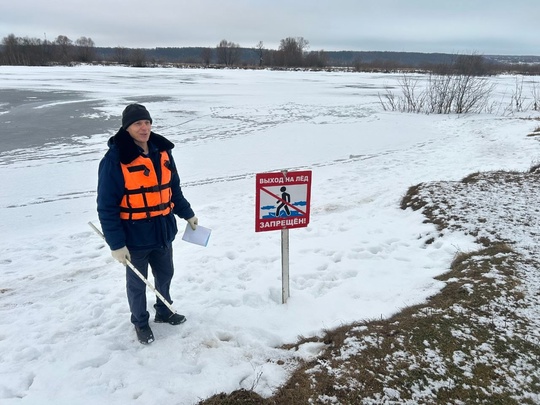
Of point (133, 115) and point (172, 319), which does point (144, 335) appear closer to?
point (172, 319)

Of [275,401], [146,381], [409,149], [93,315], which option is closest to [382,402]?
[275,401]

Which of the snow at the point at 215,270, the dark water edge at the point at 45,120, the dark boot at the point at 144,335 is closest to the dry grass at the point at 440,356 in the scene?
the snow at the point at 215,270

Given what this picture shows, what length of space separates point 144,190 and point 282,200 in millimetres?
1213

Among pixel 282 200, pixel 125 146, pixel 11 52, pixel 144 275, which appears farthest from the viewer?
pixel 11 52

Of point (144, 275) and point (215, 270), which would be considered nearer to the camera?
point (144, 275)

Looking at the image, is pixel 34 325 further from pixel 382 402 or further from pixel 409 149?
pixel 409 149

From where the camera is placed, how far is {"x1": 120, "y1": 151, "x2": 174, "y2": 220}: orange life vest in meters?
3.05

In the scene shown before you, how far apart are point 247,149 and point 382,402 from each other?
10.3 metres

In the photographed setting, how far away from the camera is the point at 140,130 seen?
10.0ft

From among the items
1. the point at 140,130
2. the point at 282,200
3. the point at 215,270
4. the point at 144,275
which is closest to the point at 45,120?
the point at 215,270

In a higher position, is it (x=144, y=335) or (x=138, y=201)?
(x=138, y=201)

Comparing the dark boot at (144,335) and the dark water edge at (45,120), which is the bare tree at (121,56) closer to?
the dark water edge at (45,120)

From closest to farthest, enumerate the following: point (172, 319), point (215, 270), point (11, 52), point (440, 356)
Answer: point (440, 356), point (172, 319), point (215, 270), point (11, 52)

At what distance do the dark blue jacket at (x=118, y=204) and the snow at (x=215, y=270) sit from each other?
967 millimetres
